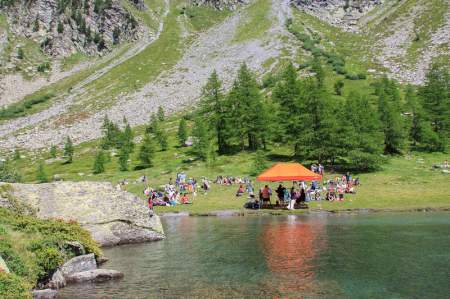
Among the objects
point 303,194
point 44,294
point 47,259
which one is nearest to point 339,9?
point 303,194

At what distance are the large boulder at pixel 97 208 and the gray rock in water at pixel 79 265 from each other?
5606 millimetres

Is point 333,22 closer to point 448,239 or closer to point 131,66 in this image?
point 131,66

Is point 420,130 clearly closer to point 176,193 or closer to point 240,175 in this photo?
point 240,175

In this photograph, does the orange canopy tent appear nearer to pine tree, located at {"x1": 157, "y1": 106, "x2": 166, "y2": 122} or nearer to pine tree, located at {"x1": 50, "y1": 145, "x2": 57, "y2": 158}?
pine tree, located at {"x1": 50, "y1": 145, "x2": 57, "y2": 158}

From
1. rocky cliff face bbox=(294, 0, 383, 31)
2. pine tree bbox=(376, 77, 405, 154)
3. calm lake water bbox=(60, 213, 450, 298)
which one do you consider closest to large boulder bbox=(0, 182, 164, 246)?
calm lake water bbox=(60, 213, 450, 298)

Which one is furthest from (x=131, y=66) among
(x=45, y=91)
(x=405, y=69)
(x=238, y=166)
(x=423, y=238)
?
(x=423, y=238)

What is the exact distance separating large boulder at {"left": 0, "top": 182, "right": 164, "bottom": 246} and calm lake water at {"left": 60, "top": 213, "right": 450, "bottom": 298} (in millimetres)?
1297

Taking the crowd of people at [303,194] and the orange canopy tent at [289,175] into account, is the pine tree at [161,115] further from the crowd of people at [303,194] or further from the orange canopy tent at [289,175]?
the orange canopy tent at [289,175]

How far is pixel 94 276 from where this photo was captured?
1828cm

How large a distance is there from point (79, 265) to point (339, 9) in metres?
186

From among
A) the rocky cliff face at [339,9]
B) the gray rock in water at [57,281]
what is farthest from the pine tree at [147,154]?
the rocky cliff face at [339,9]

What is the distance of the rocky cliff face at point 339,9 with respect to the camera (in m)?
180

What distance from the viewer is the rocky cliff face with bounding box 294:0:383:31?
179750mm

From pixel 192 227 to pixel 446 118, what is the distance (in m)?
56.8
